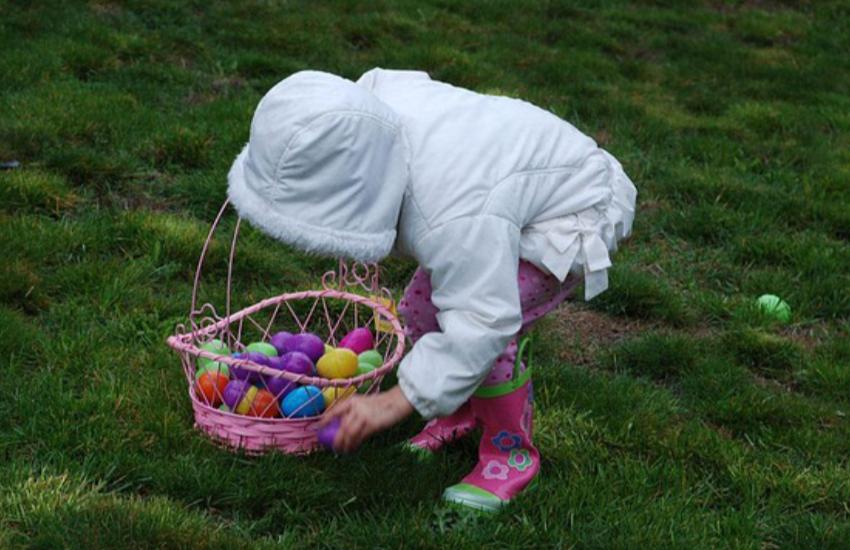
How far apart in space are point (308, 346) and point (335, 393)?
344 millimetres

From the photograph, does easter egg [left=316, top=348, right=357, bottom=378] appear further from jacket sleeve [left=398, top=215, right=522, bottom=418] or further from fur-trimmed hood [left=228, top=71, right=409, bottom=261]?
fur-trimmed hood [left=228, top=71, right=409, bottom=261]

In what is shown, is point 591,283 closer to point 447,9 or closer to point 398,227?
point 398,227

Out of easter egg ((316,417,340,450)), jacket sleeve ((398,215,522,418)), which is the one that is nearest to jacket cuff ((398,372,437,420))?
jacket sleeve ((398,215,522,418))

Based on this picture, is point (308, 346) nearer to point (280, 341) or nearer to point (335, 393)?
point (280, 341)

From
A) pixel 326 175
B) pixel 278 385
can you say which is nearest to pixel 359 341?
pixel 278 385

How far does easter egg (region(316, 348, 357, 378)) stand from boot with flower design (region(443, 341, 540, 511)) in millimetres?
388

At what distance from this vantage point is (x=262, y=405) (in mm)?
3168

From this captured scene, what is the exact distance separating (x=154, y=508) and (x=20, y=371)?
35.2 inches

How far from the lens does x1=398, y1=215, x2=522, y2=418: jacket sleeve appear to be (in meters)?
2.65

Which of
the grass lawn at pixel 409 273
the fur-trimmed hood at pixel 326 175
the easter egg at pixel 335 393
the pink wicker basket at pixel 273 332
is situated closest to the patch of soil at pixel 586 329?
the grass lawn at pixel 409 273

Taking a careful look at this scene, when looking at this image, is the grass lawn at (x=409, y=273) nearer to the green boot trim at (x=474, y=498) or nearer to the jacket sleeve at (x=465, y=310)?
the green boot trim at (x=474, y=498)

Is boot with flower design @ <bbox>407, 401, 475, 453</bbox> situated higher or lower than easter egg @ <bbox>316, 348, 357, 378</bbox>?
lower

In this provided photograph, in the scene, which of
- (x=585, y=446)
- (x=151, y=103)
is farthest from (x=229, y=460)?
(x=151, y=103)

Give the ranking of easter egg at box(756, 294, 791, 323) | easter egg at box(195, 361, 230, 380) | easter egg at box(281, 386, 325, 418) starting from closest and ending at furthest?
easter egg at box(281, 386, 325, 418)
easter egg at box(195, 361, 230, 380)
easter egg at box(756, 294, 791, 323)
